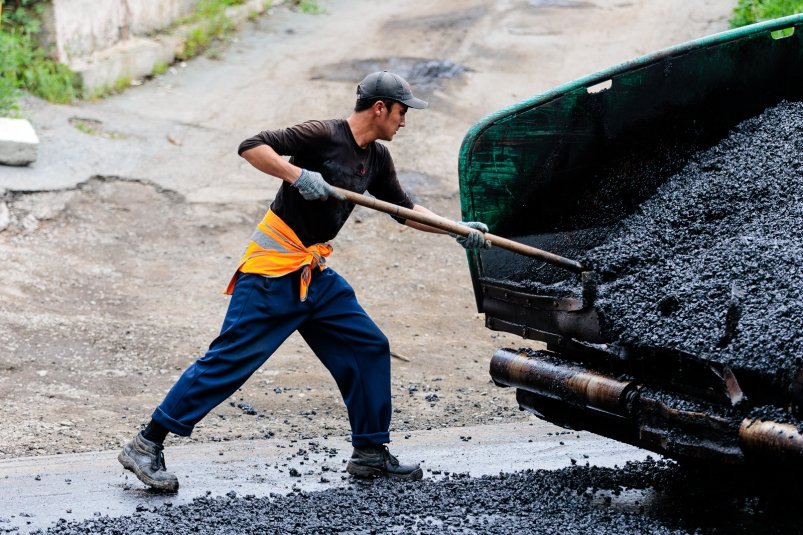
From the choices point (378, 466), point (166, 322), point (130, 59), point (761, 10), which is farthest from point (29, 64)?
point (761, 10)

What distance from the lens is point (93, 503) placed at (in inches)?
135

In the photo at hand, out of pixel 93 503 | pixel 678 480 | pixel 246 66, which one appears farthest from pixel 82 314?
pixel 246 66

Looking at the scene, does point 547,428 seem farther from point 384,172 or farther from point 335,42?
point 335,42

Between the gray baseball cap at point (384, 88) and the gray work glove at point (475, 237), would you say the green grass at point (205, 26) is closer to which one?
the gray baseball cap at point (384, 88)

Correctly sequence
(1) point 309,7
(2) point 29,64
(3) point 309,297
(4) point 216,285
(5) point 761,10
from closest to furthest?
(3) point 309,297
(4) point 216,285
(2) point 29,64
(5) point 761,10
(1) point 309,7

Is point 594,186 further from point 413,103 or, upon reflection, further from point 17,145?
point 17,145

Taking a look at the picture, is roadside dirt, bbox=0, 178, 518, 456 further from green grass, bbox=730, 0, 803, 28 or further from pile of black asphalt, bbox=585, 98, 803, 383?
green grass, bbox=730, 0, 803, 28

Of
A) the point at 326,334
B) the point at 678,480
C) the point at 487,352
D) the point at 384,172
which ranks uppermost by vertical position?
the point at 384,172

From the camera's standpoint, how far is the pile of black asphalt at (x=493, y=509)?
316 centimetres

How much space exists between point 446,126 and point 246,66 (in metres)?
2.35

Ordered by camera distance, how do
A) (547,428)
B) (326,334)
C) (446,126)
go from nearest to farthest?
1. (326,334)
2. (547,428)
3. (446,126)

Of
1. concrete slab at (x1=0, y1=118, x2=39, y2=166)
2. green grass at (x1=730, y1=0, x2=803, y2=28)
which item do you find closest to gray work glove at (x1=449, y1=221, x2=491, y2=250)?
concrete slab at (x1=0, y1=118, x2=39, y2=166)

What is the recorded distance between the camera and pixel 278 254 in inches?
140

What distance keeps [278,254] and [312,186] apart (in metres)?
0.29
